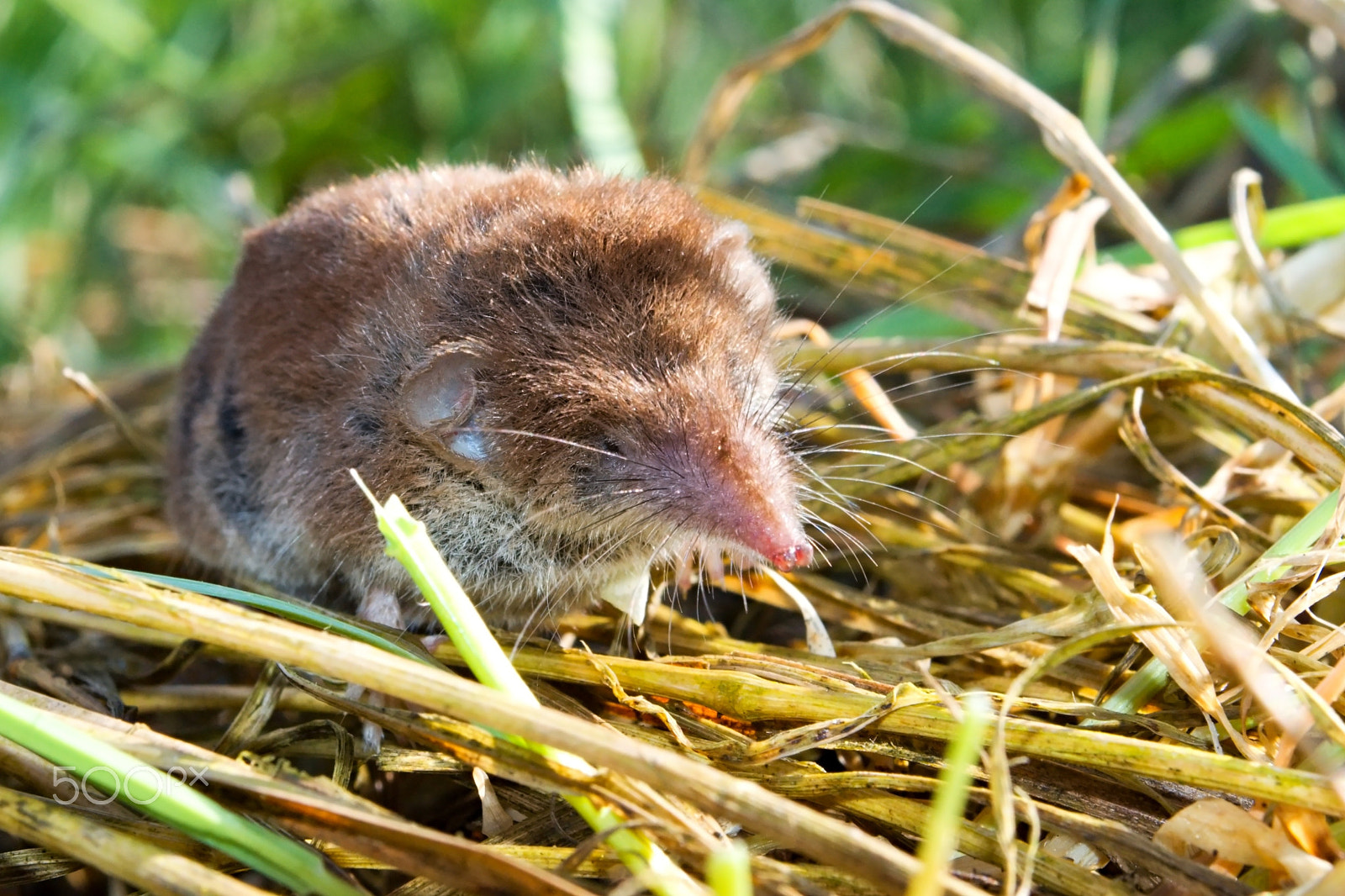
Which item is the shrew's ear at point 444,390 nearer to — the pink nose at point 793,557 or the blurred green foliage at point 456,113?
the pink nose at point 793,557

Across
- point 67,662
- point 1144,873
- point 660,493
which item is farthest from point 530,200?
point 1144,873

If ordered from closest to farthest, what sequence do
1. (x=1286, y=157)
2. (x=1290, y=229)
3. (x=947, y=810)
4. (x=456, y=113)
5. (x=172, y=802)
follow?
(x=947, y=810), (x=172, y=802), (x=1290, y=229), (x=1286, y=157), (x=456, y=113)

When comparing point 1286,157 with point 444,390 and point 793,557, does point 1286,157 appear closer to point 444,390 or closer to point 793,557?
point 793,557

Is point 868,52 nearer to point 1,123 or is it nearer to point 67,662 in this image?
point 1,123

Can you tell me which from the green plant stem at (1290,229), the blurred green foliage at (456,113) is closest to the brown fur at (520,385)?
the green plant stem at (1290,229)

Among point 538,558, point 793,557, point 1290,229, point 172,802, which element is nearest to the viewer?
point 172,802

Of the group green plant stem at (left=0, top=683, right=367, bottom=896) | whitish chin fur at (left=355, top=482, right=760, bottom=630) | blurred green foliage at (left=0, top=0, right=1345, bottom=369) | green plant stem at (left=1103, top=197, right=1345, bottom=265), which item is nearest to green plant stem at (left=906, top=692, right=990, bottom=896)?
green plant stem at (left=0, top=683, right=367, bottom=896)

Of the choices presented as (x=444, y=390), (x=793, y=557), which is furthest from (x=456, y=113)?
(x=793, y=557)

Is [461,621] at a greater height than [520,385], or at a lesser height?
lesser
